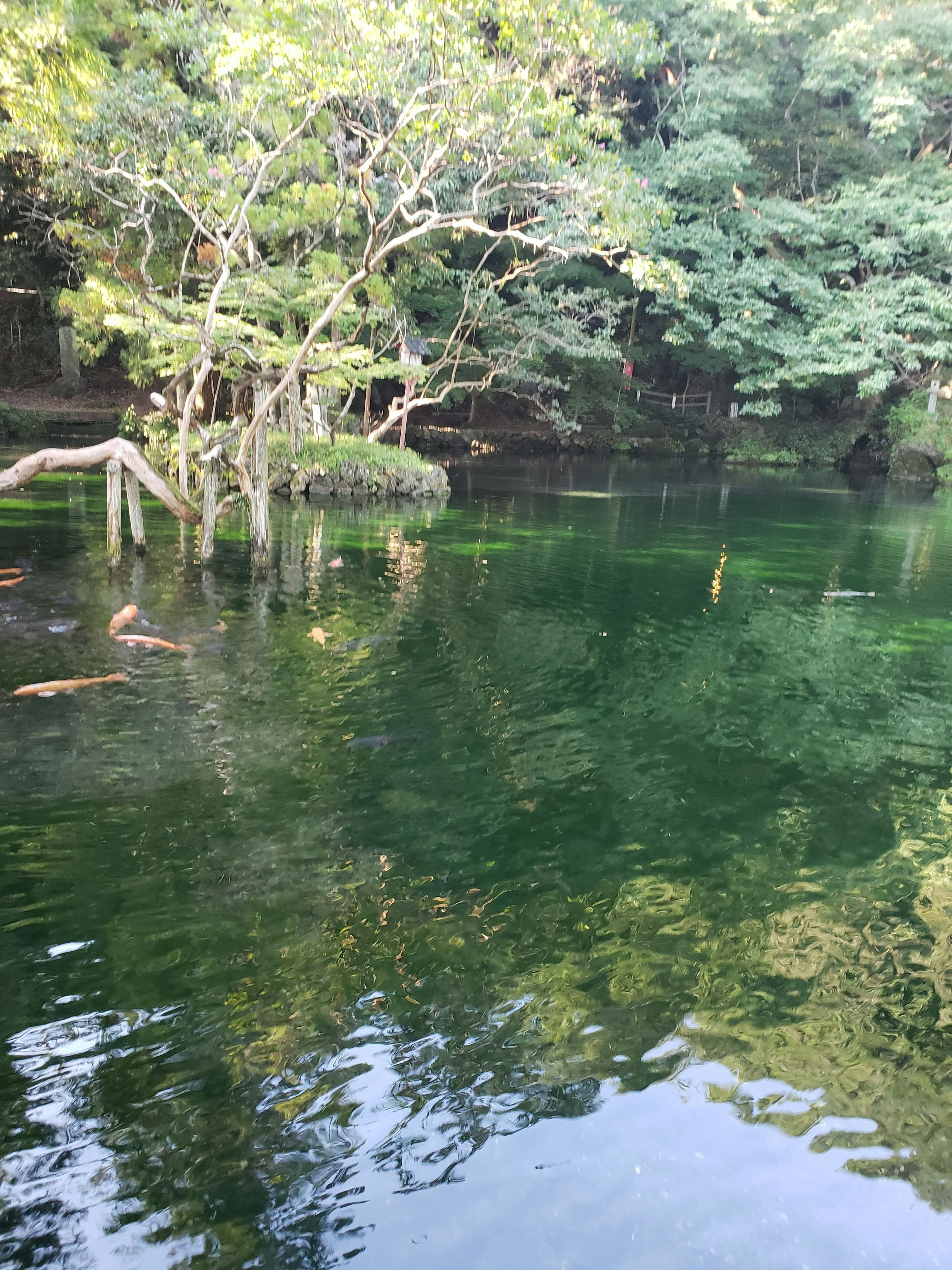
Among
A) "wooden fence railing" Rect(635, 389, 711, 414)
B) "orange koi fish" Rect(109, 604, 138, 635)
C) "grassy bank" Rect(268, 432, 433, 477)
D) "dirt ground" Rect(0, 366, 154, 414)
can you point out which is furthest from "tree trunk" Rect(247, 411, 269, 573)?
"wooden fence railing" Rect(635, 389, 711, 414)

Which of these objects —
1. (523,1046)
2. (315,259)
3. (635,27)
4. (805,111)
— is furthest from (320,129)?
(805,111)

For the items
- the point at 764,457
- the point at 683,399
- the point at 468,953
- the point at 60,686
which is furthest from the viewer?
the point at 683,399

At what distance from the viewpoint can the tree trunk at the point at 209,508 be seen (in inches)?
502

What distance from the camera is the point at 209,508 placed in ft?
43.1

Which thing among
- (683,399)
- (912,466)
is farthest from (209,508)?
(683,399)

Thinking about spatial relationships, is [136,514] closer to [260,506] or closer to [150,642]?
[260,506]

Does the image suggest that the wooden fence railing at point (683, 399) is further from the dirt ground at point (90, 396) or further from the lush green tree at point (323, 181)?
the dirt ground at point (90, 396)

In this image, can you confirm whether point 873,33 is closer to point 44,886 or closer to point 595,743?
point 595,743

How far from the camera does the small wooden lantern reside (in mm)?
25234

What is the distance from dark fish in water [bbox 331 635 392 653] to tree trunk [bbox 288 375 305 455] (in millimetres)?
11157

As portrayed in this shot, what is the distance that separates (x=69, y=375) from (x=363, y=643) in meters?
29.6

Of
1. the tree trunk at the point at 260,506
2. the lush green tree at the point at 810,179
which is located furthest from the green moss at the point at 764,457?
the tree trunk at the point at 260,506

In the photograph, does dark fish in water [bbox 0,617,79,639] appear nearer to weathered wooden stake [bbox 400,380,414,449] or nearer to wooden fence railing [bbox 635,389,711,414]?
weathered wooden stake [bbox 400,380,414,449]

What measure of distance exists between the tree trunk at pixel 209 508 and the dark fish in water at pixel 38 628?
3381 millimetres
